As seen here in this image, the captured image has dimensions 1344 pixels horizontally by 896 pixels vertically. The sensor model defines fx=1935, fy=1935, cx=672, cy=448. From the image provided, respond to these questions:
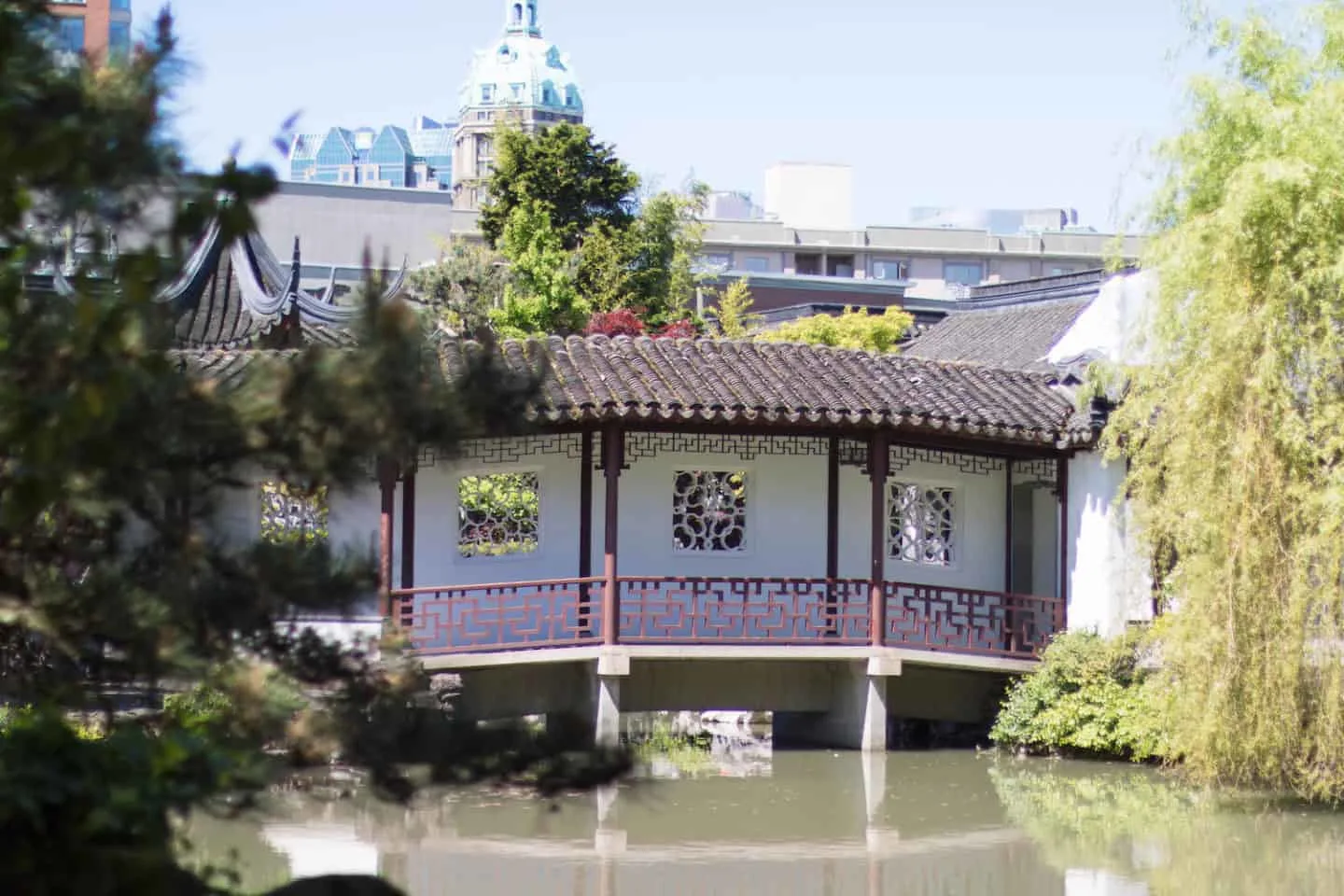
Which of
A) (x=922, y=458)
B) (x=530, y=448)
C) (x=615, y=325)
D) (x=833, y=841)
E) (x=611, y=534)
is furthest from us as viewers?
(x=615, y=325)

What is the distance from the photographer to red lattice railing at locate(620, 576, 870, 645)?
1784cm

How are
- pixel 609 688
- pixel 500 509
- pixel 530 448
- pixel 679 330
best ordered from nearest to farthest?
pixel 609 688 → pixel 530 448 → pixel 500 509 → pixel 679 330

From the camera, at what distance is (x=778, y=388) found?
18.0m

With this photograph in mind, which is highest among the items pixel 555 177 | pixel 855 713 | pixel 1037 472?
pixel 555 177

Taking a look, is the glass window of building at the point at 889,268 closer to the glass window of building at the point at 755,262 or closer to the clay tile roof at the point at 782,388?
the glass window of building at the point at 755,262

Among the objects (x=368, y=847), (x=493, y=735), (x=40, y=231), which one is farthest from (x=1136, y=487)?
(x=40, y=231)

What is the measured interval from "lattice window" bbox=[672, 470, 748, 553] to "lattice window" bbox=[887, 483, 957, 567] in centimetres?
160

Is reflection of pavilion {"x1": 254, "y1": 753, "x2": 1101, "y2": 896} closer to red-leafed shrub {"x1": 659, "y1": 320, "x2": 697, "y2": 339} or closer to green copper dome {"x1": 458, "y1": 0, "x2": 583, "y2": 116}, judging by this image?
red-leafed shrub {"x1": 659, "y1": 320, "x2": 697, "y2": 339}

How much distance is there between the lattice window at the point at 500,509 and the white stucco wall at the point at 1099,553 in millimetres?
5306

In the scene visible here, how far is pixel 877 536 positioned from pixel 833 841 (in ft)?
15.9

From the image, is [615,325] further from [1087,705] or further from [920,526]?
[1087,705]

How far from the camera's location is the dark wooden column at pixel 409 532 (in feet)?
59.4

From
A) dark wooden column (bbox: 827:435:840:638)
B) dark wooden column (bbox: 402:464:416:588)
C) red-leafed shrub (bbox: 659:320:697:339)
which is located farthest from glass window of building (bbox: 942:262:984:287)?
dark wooden column (bbox: 402:464:416:588)

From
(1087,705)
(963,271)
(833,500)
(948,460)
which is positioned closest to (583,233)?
(948,460)
